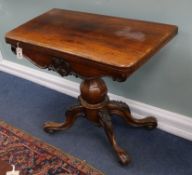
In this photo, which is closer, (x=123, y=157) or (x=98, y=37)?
(x=98, y=37)

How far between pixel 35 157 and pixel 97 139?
1.15ft

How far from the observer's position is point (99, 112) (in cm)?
147

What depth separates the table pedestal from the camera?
1.40 metres

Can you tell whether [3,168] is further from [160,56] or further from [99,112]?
Answer: [160,56]

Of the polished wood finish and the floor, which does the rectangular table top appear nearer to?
the polished wood finish

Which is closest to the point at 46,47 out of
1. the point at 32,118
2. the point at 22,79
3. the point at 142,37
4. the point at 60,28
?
the point at 60,28

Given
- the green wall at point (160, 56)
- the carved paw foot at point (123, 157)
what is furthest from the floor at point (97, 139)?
the green wall at point (160, 56)

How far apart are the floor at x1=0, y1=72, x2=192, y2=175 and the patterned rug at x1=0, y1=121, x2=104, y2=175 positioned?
0.15ft

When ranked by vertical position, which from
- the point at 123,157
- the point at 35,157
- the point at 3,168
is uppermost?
the point at 3,168

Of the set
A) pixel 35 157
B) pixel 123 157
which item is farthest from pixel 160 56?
pixel 35 157

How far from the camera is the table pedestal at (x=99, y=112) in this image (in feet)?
4.61

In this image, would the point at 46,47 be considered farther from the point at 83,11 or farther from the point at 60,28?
the point at 83,11

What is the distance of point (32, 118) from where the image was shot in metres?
1.80

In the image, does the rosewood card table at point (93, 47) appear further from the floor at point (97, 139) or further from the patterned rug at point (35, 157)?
the patterned rug at point (35, 157)
